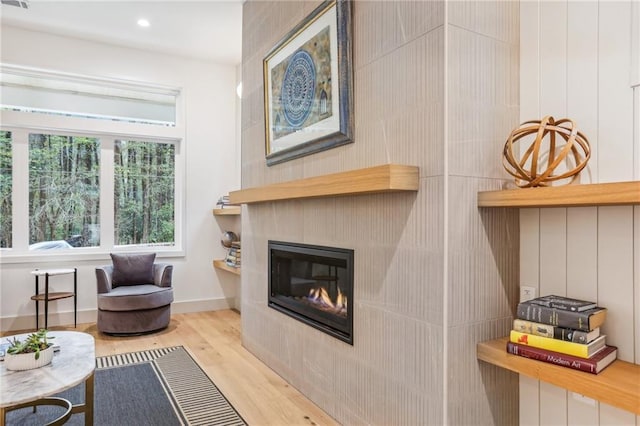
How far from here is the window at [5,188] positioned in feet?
14.1

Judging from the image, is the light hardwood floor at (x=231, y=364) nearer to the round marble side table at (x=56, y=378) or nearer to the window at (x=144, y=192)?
the round marble side table at (x=56, y=378)

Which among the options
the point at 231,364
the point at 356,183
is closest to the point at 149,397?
the point at 231,364

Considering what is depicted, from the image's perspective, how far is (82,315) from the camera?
4496 millimetres

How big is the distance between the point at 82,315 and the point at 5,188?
1515 mm

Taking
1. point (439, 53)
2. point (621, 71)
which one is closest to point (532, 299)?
point (621, 71)

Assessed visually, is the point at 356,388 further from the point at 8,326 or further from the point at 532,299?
the point at 8,326

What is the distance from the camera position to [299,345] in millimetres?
2738

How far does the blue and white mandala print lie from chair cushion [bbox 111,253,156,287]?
102 inches

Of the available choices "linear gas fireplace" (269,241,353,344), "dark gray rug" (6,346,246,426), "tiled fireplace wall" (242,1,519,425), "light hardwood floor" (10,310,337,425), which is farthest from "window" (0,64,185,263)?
"tiled fireplace wall" (242,1,519,425)

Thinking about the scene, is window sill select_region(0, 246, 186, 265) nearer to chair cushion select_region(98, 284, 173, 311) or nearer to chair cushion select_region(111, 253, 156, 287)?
chair cushion select_region(111, 253, 156, 287)

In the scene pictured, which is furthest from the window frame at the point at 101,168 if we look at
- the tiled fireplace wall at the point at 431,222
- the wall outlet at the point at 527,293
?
the wall outlet at the point at 527,293

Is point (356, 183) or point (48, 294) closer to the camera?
point (356, 183)

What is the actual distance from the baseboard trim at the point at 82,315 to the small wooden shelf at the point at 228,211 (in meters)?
1.06

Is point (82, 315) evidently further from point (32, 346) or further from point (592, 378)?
point (592, 378)
